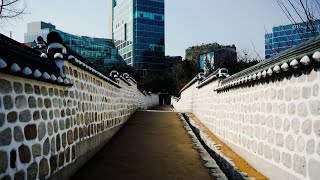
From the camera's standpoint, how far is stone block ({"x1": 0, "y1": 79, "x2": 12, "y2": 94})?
2916mm

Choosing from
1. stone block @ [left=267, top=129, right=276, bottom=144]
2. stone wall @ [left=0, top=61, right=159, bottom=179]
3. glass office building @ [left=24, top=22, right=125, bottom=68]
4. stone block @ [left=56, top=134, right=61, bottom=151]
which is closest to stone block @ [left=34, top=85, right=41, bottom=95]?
stone wall @ [left=0, top=61, right=159, bottom=179]

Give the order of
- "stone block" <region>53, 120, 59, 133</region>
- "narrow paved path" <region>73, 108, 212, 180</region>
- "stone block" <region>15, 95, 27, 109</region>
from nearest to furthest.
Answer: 1. "stone block" <region>15, 95, 27, 109</region>
2. "stone block" <region>53, 120, 59, 133</region>
3. "narrow paved path" <region>73, 108, 212, 180</region>

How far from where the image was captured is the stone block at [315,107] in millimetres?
3182

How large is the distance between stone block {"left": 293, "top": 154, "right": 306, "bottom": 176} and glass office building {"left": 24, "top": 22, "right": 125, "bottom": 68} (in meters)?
56.6

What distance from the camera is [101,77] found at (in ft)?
26.6

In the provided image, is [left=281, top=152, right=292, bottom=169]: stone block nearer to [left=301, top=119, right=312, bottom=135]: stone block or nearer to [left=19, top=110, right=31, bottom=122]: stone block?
[left=301, top=119, right=312, bottom=135]: stone block

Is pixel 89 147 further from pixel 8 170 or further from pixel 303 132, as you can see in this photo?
pixel 303 132

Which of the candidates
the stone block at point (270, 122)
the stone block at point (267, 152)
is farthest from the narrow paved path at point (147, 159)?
the stone block at point (270, 122)

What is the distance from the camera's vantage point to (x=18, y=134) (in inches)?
127

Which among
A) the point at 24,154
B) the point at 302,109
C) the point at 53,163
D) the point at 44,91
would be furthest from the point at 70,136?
the point at 302,109

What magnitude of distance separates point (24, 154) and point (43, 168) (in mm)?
574

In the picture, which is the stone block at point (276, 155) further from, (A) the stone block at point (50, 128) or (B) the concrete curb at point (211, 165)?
(A) the stone block at point (50, 128)

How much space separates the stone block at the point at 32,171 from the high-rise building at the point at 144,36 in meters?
70.2

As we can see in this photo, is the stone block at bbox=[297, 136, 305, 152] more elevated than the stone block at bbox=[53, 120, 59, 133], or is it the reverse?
the stone block at bbox=[53, 120, 59, 133]
